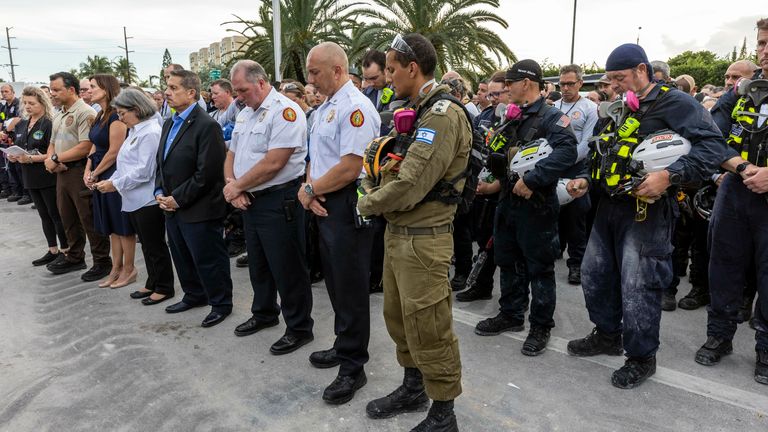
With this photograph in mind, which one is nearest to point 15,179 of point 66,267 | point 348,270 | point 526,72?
point 66,267

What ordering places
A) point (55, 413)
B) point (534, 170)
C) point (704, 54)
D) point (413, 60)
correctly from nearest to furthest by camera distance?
point (413, 60) < point (55, 413) < point (534, 170) < point (704, 54)

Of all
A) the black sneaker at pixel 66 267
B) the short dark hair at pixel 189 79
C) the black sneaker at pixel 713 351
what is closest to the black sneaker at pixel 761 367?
the black sneaker at pixel 713 351

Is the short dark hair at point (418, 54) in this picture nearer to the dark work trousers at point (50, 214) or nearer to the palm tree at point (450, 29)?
the dark work trousers at point (50, 214)

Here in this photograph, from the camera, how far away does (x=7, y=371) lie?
3633 millimetres

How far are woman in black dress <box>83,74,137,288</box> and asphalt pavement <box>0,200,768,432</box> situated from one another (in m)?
0.80

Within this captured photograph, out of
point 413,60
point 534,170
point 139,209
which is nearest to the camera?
point 413,60

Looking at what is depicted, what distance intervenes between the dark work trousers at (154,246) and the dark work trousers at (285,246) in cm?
138

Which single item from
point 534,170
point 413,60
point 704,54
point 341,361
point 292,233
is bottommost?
point 341,361

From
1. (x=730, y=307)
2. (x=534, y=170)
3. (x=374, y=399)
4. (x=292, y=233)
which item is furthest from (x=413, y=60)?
(x=730, y=307)

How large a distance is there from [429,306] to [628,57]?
1939 mm

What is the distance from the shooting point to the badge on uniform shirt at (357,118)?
3.10 metres

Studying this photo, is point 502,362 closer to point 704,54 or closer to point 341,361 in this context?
point 341,361

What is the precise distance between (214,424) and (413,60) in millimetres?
2285

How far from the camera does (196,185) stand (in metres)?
4.24
